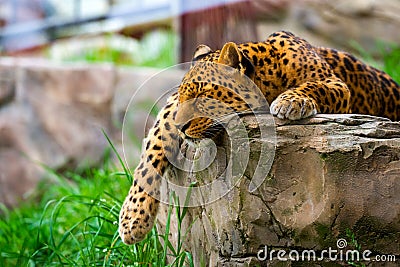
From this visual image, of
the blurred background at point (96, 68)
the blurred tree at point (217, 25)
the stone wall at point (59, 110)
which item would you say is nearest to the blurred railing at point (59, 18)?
the blurred background at point (96, 68)

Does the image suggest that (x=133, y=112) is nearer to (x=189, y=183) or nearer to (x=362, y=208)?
(x=189, y=183)

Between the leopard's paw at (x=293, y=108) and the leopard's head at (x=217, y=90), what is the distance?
206mm

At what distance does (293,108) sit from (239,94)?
0.32m

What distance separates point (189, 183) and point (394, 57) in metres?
4.02

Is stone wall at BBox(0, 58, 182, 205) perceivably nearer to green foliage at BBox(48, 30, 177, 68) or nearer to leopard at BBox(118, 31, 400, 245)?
green foliage at BBox(48, 30, 177, 68)

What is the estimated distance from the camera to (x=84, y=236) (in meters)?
3.83

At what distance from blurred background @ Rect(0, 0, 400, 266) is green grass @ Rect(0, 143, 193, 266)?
0.03m

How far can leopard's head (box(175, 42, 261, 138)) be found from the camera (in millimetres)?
2998

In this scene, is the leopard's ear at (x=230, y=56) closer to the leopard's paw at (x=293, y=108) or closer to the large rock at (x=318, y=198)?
the leopard's paw at (x=293, y=108)

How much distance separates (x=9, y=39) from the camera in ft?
30.8

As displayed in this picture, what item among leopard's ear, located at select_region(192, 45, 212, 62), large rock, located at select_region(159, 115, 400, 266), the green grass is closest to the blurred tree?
the green grass

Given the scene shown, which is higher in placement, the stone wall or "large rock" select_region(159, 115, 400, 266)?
"large rock" select_region(159, 115, 400, 266)

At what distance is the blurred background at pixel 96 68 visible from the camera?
21.2ft

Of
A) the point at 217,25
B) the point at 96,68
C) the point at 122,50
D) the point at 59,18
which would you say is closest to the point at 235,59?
the point at 217,25
